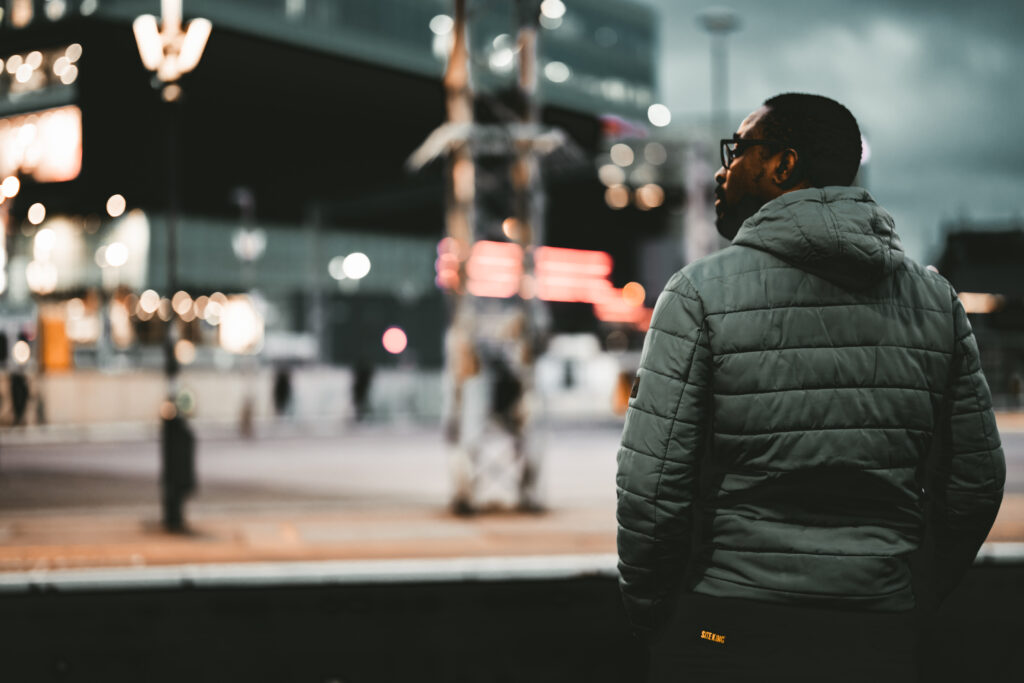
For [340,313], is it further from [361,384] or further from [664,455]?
[664,455]

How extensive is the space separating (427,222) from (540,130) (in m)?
A: 37.8

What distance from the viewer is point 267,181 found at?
4012cm

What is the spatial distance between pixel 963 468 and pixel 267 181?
1580 inches

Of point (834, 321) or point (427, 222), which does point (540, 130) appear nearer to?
point (834, 321)

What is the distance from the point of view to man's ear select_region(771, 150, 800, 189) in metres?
2.02

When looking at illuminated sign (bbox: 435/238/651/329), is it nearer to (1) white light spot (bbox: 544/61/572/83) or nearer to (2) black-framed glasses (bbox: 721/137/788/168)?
(1) white light spot (bbox: 544/61/572/83)

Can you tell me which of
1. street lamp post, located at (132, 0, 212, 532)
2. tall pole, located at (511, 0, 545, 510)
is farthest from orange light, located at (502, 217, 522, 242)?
street lamp post, located at (132, 0, 212, 532)

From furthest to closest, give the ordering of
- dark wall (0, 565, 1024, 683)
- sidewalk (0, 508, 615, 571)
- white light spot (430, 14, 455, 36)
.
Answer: white light spot (430, 14, 455, 36)
sidewalk (0, 508, 615, 571)
dark wall (0, 565, 1024, 683)

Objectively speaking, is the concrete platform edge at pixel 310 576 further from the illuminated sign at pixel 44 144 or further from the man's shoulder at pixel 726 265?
the illuminated sign at pixel 44 144

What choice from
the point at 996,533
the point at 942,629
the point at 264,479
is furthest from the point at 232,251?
the point at 942,629

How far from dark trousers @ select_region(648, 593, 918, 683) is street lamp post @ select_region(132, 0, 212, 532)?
34.1ft

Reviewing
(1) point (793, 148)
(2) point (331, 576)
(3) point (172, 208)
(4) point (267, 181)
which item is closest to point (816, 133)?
(1) point (793, 148)

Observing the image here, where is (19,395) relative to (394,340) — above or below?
below

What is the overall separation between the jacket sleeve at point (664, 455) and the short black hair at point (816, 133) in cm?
36
